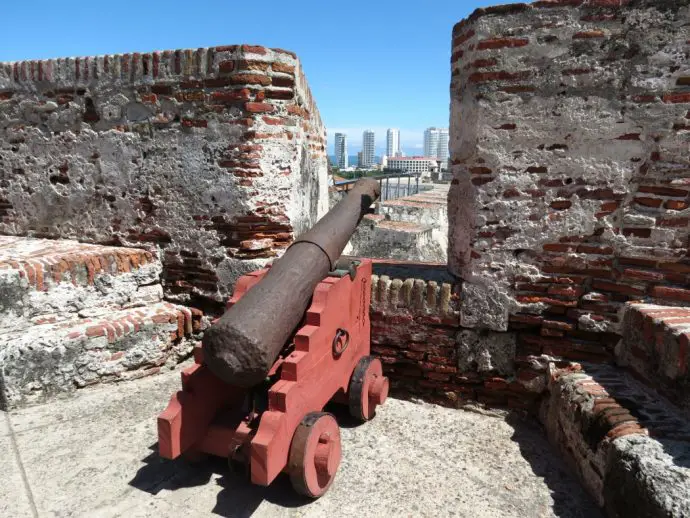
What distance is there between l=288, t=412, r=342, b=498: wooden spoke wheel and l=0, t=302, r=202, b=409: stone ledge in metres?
2.00

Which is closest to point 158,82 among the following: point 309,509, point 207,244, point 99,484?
point 207,244

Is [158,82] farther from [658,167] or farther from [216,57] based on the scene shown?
[658,167]

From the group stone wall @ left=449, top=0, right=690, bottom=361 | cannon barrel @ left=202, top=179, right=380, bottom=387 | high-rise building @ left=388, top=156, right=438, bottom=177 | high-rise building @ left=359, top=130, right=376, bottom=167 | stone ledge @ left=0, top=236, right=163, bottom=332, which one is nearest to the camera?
cannon barrel @ left=202, top=179, right=380, bottom=387

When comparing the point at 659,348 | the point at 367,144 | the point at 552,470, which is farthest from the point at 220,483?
the point at 367,144

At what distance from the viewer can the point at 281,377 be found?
8.48 ft

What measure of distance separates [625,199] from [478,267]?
991 millimetres

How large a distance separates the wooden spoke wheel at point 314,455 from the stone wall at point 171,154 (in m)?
1.79

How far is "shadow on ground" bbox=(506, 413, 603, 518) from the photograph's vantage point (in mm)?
2689

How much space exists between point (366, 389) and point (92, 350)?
2.06 m

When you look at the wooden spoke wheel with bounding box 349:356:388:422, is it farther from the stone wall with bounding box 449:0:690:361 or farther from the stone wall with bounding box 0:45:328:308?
the stone wall with bounding box 0:45:328:308

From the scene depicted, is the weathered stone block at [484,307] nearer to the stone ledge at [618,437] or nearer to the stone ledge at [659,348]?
the stone ledge at [618,437]

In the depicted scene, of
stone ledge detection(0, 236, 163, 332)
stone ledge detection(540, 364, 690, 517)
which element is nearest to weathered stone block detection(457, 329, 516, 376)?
stone ledge detection(540, 364, 690, 517)

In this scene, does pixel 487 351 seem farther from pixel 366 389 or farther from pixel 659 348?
pixel 659 348

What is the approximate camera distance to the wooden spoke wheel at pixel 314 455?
2516mm
